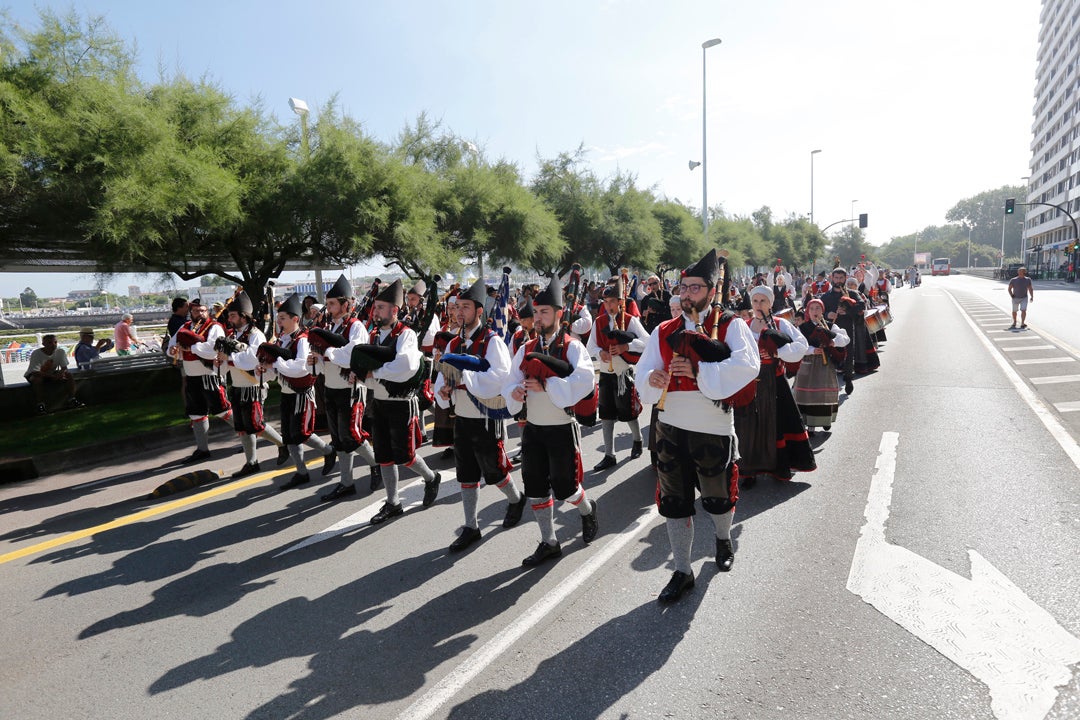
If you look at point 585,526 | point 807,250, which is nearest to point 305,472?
point 585,526

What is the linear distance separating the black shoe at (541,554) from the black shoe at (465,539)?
607 mm

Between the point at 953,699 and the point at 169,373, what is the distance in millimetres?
15507

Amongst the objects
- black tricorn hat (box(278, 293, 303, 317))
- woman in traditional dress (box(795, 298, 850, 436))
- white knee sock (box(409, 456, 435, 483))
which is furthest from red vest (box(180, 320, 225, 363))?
woman in traditional dress (box(795, 298, 850, 436))

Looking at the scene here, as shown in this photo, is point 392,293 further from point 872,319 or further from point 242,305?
point 872,319

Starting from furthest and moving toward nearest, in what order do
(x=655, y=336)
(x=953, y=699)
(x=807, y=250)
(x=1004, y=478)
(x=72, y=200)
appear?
1. (x=807, y=250)
2. (x=72, y=200)
3. (x=1004, y=478)
4. (x=655, y=336)
5. (x=953, y=699)

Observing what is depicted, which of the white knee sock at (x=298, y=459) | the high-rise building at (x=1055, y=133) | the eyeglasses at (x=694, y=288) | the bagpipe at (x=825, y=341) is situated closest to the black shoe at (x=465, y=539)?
the eyeglasses at (x=694, y=288)

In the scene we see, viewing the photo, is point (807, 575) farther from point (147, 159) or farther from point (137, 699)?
point (147, 159)

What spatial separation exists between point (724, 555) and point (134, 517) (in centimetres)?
566

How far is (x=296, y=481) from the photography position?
7156 mm

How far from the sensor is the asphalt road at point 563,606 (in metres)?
3.27

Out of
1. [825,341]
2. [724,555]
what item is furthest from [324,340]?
[825,341]

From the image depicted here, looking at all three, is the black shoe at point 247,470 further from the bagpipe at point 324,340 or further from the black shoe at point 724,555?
the black shoe at point 724,555

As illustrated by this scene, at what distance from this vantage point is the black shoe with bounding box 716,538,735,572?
4574 mm

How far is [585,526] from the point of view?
5.16 m
